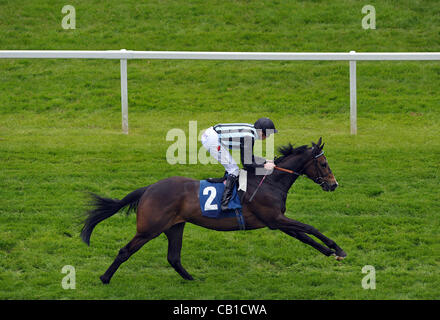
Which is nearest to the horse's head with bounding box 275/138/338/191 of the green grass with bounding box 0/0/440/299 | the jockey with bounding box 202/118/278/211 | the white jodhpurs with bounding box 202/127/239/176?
the jockey with bounding box 202/118/278/211

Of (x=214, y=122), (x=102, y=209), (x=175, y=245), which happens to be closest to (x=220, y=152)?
(x=175, y=245)

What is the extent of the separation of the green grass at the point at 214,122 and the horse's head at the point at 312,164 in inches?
40.5

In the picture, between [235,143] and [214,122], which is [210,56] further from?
[235,143]

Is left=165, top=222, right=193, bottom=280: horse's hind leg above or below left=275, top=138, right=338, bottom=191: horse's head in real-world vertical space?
below

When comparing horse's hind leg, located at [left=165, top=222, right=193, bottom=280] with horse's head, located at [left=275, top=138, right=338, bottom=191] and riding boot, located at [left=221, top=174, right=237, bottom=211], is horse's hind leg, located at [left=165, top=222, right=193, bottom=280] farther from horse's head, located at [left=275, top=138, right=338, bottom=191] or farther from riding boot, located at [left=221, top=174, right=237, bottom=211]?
horse's head, located at [left=275, top=138, right=338, bottom=191]

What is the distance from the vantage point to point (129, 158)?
1035 centimetres

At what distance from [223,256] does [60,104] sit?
19.1 ft

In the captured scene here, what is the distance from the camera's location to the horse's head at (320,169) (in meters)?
7.03

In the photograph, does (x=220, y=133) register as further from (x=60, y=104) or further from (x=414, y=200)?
(x=60, y=104)

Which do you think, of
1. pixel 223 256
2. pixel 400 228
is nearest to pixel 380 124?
pixel 400 228

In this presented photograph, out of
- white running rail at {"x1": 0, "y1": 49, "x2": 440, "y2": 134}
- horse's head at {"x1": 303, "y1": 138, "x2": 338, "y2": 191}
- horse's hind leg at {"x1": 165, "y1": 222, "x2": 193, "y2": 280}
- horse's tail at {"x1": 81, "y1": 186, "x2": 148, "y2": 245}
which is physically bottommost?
horse's hind leg at {"x1": 165, "y1": 222, "x2": 193, "y2": 280}

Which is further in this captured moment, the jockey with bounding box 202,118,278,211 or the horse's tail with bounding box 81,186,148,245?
the horse's tail with bounding box 81,186,148,245

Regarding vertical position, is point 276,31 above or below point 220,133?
above

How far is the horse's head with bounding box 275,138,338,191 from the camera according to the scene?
23.1 ft
